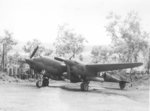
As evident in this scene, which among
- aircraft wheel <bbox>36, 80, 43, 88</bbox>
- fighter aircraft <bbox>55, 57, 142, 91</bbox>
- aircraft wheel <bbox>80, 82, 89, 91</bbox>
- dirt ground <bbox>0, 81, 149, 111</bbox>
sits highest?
fighter aircraft <bbox>55, 57, 142, 91</bbox>

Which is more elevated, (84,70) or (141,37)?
(141,37)

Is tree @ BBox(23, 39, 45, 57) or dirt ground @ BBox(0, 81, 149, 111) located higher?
tree @ BBox(23, 39, 45, 57)

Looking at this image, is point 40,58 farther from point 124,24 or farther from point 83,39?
point 83,39

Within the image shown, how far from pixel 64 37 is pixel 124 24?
566 inches

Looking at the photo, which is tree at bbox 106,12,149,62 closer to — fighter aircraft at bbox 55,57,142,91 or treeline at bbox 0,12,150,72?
treeline at bbox 0,12,150,72

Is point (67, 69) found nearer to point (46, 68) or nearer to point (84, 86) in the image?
point (46, 68)

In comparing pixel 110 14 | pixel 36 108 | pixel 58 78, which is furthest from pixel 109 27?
pixel 36 108

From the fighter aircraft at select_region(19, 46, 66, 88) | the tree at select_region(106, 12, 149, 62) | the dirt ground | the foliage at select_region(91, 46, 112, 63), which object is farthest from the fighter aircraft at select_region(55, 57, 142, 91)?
the foliage at select_region(91, 46, 112, 63)

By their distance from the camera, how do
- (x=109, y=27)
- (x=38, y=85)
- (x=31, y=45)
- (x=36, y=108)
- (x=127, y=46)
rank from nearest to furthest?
1. (x=36, y=108)
2. (x=38, y=85)
3. (x=127, y=46)
4. (x=109, y=27)
5. (x=31, y=45)

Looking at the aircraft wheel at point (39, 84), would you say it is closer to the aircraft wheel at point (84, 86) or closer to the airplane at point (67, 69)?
the airplane at point (67, 69)

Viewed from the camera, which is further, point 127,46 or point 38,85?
point 127,46

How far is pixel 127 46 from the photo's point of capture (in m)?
46.5

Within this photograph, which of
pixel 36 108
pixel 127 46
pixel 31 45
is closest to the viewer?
pixel 36 108

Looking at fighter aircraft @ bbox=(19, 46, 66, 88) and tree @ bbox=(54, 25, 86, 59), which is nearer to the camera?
fighter aircraft @ bbox=(19, 46, 66, 88)
